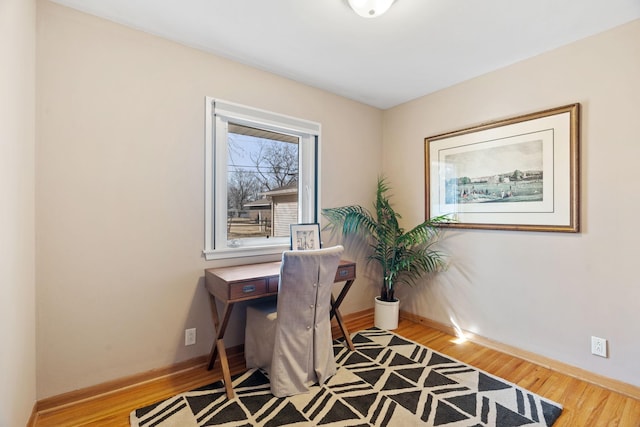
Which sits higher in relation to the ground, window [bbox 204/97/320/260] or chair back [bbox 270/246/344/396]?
window [bbox 204/97/320/260]

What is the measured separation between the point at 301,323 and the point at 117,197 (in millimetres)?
1426

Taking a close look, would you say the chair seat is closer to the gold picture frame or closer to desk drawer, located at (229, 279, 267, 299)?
desk drawer, located at (229, 279, 267, 299)

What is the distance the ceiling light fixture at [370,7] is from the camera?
5.35ft

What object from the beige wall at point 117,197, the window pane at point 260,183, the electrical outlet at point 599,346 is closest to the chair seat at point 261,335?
the beige wall at point 117,197

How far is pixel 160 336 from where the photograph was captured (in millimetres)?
2049

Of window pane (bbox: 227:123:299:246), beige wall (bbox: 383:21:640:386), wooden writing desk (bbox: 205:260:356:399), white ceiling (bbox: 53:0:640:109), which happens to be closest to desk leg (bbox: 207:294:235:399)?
wooden writing desk (bbox: 205:260:356:399)

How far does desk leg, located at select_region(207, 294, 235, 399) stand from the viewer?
1846mm

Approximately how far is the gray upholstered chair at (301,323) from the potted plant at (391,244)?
1.13m

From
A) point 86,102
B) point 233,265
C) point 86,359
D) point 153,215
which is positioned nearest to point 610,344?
point 233,265

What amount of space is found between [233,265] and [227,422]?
1.07 metres

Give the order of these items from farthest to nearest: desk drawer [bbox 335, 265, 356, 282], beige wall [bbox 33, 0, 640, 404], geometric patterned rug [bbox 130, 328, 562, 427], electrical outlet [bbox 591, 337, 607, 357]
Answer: desk drawer [bbox 335, 265, 356, 282]
electrical outlet [bbox 591, 337, 607, 357]
beige wall [bbox 33, 0, 640, 404]
geometric patterned rug [bbox 130, 328, 562, 427]

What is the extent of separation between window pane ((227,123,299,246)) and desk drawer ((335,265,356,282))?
2.15 feet

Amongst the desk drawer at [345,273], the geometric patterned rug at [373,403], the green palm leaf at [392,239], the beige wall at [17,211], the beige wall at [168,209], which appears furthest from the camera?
the green palm leaf at [392,239]

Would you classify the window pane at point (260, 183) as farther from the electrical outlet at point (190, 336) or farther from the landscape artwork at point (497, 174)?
the landscape artwork at point (497, 174)
